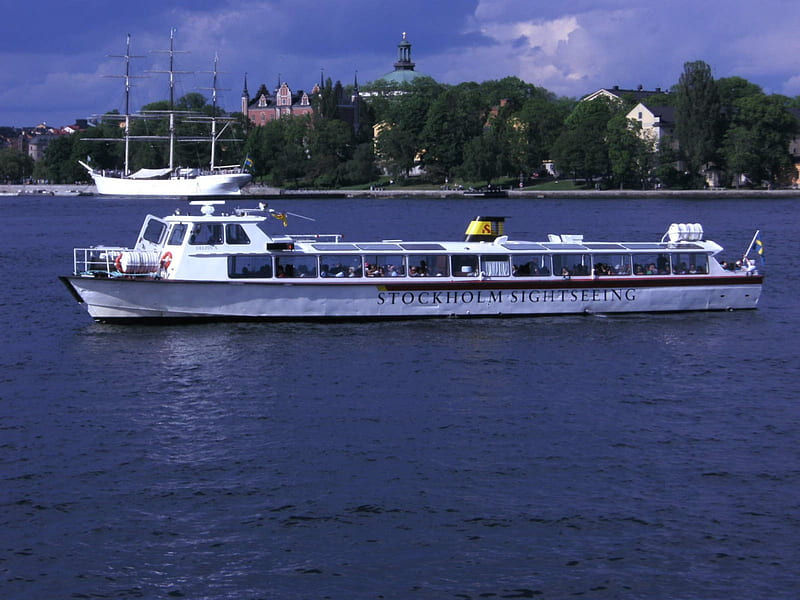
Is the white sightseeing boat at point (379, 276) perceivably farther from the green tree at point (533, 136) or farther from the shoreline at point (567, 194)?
the green tree at point (533, 136)

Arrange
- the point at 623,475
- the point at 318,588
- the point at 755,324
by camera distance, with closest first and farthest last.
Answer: the point at 318,588, the point at 623,475, the point at 755,324

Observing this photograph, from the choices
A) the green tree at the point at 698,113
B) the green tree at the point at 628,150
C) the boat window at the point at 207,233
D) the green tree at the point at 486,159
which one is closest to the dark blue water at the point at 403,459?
the boat window at the point at 207,233

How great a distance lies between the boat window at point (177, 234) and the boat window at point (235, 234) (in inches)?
60.8

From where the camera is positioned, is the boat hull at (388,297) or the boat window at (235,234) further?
the boat window at (235,234)

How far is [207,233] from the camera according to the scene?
40.2 metres

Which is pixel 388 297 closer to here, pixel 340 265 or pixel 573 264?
pixel 340 265

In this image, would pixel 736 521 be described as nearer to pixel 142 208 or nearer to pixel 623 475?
pixel 623 475

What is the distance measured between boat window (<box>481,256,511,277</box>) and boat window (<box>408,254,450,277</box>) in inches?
58.1

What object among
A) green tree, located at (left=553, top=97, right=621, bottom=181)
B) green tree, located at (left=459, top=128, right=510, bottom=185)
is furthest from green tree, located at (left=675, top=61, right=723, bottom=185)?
green tree, located at (left=459, top=128, right=510, bottom=185)

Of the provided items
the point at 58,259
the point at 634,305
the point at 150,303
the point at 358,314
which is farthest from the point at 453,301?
the point at 58,259

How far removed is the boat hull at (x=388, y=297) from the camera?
39781 millimetres

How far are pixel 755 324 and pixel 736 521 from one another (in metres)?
23.3

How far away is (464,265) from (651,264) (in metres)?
8.12

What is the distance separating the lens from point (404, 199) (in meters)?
183
